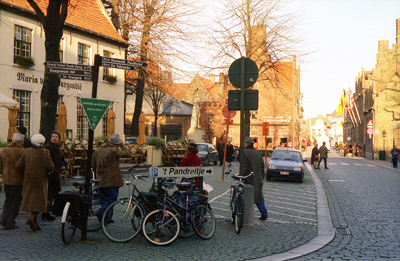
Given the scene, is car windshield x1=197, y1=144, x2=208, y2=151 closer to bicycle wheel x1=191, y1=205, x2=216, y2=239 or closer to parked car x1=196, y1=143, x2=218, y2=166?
parked car x1=196, y1=143, x2=218, y2=166

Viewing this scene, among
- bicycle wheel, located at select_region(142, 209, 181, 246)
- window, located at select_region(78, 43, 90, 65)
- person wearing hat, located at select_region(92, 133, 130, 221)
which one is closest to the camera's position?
bicycle wheel, located at select_region(142, 209, 181, 246)

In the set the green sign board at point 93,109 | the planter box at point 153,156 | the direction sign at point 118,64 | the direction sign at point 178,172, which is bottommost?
the planter box at point 153,156

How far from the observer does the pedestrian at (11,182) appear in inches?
320

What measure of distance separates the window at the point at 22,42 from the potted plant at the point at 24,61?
0.02m

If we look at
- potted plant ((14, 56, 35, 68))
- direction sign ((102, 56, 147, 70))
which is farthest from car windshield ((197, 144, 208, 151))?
direction sign ((102, 56, 147, 70))

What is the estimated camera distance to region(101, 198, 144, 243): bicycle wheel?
711cm

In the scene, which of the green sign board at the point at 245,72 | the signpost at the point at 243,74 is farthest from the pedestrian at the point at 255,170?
the green sign board at the point at 245,72

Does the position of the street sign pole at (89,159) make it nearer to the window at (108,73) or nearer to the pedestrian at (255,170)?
the pedestrian at (255,170)

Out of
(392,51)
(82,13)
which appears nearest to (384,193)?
(82,13)

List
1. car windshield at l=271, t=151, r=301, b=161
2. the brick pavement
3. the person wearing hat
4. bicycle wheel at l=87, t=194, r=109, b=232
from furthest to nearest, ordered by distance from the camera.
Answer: car windshield at l=271, t=151, r=301, b=161, the person wearing hat, bicycle wheel at l=87, t=194, r=109, b=232, the brick pavement

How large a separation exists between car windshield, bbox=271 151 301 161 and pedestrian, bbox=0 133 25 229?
554 inches

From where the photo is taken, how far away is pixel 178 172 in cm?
788

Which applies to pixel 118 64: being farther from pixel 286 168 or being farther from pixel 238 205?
pixel 286 168

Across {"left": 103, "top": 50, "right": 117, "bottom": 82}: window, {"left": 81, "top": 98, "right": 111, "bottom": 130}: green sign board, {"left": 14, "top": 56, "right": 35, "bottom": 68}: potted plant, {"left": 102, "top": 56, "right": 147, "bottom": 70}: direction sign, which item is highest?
{"left": 103, "top": 50, "right": 117, "bottom": 82}: window
